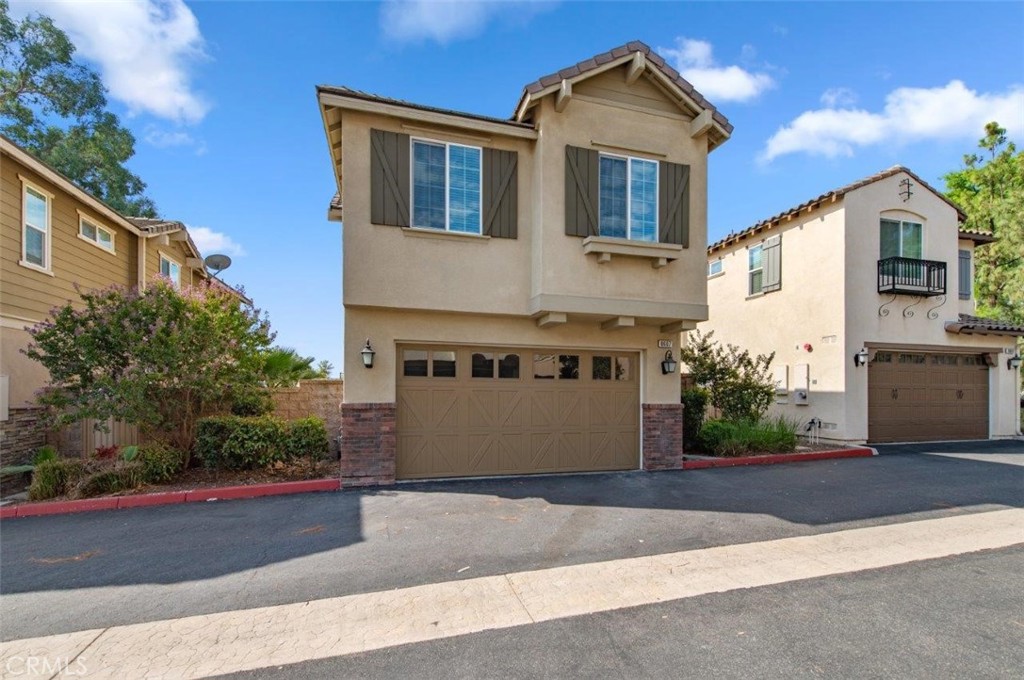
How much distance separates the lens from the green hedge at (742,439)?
10.3 meters

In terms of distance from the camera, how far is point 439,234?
8.09 meters

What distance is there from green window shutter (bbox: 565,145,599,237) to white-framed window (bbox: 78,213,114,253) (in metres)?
11.7

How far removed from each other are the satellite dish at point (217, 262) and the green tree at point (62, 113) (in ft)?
36.8

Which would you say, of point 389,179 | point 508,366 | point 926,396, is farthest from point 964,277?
point 389,179

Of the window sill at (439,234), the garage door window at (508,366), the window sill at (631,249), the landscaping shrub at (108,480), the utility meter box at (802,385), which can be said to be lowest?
the landscaping shrub at (108,480)

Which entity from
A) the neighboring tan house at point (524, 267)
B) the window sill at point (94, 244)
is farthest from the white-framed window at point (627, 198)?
the window sill at point (94, 244)

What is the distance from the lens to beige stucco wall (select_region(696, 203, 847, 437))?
1209cm

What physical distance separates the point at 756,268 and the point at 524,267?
9863 mm

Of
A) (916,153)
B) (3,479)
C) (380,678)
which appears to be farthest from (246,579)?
(916,153)

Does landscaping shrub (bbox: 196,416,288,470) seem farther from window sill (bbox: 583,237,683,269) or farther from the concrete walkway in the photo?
window sill (bbox: 583,237,683,269)

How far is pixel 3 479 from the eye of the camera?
744cm

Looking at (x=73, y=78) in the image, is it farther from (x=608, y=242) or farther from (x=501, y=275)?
(x=608, y=242)

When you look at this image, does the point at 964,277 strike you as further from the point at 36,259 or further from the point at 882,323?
the point at 36,259

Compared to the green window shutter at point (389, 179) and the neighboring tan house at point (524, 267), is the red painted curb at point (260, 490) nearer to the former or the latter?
the neighboring tan house at point (524, 267)
